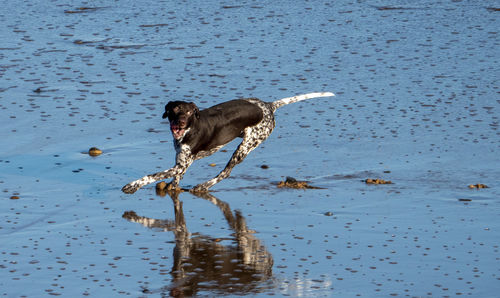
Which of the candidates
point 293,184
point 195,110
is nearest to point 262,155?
point 293,184

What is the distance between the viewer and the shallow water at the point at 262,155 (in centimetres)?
834

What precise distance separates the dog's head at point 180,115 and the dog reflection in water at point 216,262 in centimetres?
99

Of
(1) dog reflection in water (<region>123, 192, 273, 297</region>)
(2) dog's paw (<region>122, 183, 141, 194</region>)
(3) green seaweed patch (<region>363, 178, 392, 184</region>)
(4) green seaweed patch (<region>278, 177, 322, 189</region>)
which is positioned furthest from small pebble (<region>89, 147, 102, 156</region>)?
(3) green seaweed patch (<region>363, 178, 392, 184</region>)

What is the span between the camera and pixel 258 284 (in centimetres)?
797

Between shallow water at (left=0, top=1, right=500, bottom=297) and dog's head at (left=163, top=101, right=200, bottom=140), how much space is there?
2.33 ft

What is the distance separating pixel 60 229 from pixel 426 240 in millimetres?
3324

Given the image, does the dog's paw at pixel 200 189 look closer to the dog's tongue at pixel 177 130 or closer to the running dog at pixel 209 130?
the running dog at pixel 209 130

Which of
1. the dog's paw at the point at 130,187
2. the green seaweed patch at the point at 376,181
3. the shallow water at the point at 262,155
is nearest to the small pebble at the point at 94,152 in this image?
the shallow water at the point at 262,155

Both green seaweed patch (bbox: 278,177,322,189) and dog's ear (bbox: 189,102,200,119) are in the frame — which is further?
green seaweed patch (bbox: 278,177,322,189)

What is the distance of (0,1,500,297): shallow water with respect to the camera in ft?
27.4

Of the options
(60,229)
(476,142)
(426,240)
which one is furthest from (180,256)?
(476,142)

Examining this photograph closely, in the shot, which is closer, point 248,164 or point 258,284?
point 258,284

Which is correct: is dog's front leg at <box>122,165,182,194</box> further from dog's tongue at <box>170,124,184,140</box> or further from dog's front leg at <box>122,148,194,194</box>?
dog's tongue at <box>170,124,184,140</box>

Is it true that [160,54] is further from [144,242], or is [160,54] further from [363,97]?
[144,242]
